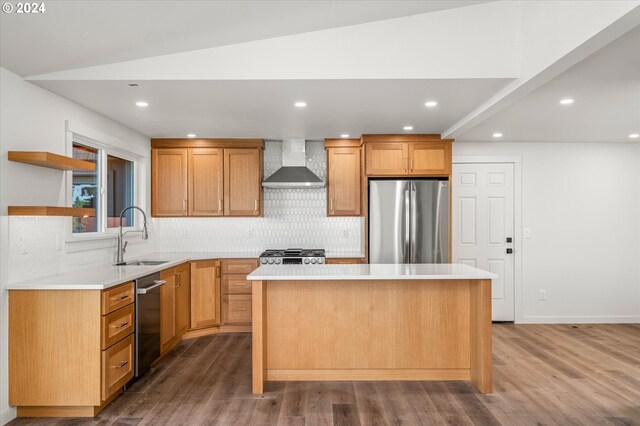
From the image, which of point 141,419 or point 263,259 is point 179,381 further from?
point 263,259

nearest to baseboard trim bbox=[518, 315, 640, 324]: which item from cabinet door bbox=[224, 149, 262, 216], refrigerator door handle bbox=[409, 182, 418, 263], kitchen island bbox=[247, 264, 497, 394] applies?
refrigerator door handle bbox=[409, 182, 418, 263]

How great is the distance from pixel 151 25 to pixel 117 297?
188 cm

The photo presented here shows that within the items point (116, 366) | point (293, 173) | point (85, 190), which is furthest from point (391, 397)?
point (85, 190)

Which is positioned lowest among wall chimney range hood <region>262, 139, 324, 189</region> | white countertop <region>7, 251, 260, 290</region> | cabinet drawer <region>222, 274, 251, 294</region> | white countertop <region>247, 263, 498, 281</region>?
cabinet drawer <region>222, 274, 251, 294</region>

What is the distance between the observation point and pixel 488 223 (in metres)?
5.46

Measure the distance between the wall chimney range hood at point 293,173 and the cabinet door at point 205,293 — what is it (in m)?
1.22

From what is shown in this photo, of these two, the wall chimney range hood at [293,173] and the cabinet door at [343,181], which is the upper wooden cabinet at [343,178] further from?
the wall chimney range hood at [293,173]

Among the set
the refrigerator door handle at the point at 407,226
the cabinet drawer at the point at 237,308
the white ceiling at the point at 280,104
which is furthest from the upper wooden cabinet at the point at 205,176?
the refrigerator door handle at the point at 407,226

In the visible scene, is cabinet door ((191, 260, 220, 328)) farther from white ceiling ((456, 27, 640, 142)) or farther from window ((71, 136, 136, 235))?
white ceiling ((456, 27, 640, 142))

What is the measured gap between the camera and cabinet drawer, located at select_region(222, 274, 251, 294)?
4922 millimetres

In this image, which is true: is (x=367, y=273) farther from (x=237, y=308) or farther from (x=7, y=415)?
(x=7, y=415)

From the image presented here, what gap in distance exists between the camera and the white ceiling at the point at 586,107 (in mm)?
2658

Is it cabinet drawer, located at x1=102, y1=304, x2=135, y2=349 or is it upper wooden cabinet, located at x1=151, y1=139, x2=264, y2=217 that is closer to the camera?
cabinet drawer, located at x1=102, y1=304, x2=135, y2=349

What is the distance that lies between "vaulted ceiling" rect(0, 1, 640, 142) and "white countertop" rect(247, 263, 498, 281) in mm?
1377
